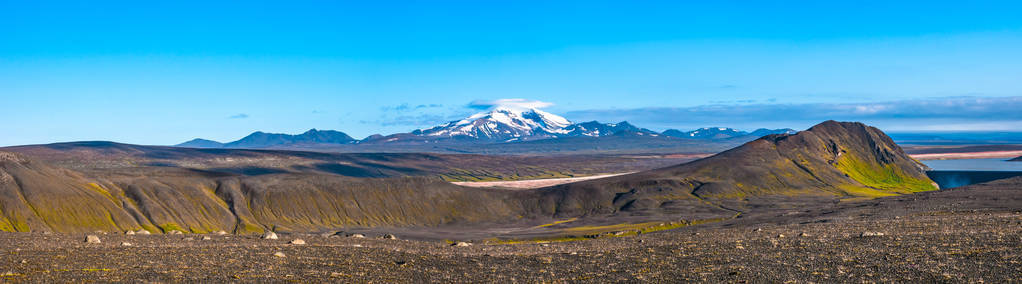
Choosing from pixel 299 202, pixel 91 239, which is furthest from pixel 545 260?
pixel 299 202

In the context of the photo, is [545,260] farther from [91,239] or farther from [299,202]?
[299,202]

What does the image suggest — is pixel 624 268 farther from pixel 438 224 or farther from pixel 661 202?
pixel 661 202

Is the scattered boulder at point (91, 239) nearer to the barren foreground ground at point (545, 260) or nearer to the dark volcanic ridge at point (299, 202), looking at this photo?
the barren foreground ground at point (545, 260)

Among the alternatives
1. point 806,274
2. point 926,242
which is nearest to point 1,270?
point 806,274

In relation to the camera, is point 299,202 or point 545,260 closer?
point 545,260

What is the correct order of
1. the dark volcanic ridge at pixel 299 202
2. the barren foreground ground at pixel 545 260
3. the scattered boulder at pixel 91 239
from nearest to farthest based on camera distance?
the barren foreground ground at pixel 545 260, the scattered boulder at pixel 91 239, the dark volcanic ridge at pixel 299 202

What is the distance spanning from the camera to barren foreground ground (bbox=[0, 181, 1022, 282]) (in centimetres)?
3819

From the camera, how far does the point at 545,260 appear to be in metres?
49.1

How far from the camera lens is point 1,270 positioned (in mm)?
38125

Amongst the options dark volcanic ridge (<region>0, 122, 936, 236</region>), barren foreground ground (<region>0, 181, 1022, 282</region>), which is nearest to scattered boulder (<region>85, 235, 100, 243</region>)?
barren foreground ground (<region>0, 181, 1022, 282</region>)

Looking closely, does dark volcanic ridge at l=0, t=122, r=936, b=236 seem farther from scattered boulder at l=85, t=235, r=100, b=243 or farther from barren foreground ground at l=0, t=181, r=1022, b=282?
barren foreground ground at l=0, t=181, r=1022, b=282

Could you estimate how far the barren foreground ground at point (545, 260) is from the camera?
125 feet

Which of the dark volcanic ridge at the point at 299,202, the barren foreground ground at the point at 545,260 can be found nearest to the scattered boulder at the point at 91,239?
the barren foreground ground at the point at 545,260

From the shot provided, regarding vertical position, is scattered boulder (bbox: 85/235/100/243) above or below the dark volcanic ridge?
above
